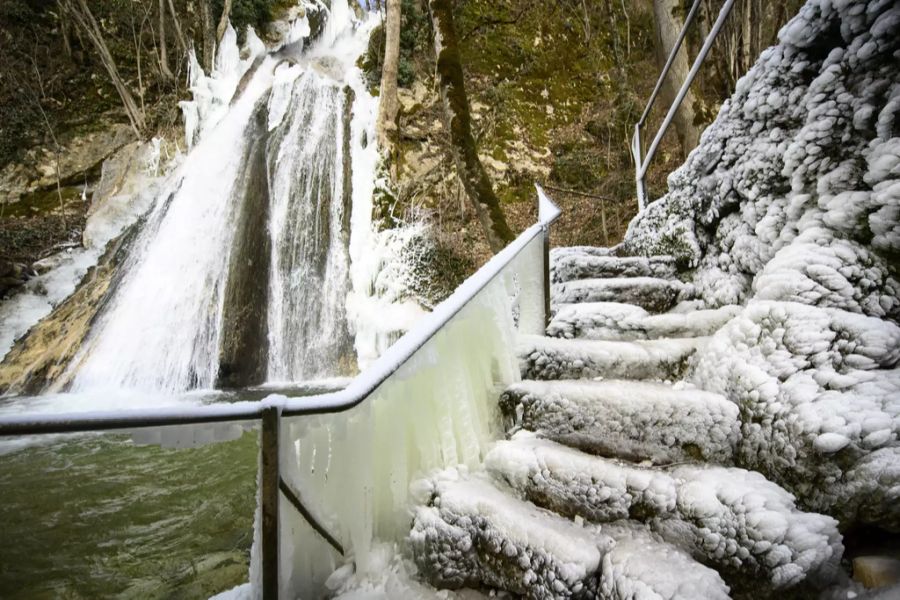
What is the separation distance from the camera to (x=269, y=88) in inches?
465

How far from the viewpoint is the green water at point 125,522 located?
2291mm

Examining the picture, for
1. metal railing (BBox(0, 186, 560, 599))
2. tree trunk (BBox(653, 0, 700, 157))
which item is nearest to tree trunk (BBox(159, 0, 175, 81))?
tree trunk (BBox(653, 0, 700, 157))

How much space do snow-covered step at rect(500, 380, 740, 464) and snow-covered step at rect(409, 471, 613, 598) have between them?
42cm

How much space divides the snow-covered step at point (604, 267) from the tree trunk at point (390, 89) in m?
6.93

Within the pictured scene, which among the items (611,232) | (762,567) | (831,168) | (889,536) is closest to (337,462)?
(762,567)

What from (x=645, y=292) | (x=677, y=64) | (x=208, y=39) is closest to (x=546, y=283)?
(x=645, y=292)

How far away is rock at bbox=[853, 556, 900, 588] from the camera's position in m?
1.08

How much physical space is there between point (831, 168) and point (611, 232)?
22.4 ft

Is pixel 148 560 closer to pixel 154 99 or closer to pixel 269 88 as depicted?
pixel 269 88

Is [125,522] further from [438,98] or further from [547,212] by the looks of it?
[438,98]

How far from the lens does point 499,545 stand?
143 centimetres

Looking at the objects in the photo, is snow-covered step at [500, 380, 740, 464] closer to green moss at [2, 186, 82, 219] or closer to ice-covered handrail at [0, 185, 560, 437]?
ice-covered handrail at [0, 185, 560, 437]

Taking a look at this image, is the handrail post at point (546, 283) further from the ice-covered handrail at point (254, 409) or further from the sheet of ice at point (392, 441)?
the ice-covered handrail at point (254, 409)

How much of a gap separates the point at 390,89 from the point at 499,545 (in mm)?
9933
